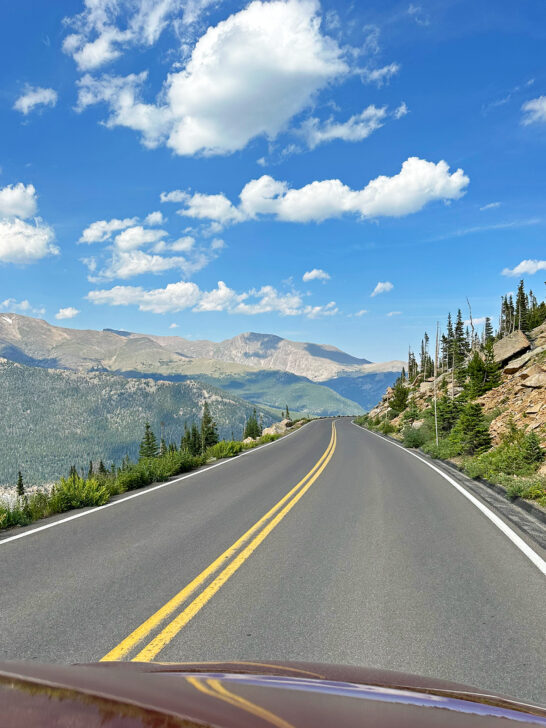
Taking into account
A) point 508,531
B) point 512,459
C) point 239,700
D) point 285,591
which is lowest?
point 508,531

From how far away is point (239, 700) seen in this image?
151cm

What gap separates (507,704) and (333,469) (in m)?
14.9

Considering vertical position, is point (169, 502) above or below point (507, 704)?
below

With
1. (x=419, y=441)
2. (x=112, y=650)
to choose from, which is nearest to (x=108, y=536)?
(x=112, y=650)

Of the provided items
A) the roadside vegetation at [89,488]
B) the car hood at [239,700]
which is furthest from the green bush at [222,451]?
the car hood at [239,700]

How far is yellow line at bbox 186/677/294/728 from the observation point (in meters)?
1.39

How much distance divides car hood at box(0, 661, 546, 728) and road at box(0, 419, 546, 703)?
1.77 meters

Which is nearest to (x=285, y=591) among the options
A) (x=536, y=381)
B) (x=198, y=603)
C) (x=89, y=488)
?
(x=198, y=603)

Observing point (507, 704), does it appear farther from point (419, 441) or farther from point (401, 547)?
point (419, 441)

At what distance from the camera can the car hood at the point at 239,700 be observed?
4.16 feet

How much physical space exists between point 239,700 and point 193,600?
3.52 metres

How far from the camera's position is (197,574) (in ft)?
18.0

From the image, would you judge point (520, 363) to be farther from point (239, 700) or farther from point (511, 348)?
point (239, 700)

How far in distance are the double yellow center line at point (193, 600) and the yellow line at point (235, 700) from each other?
7.02 feet
